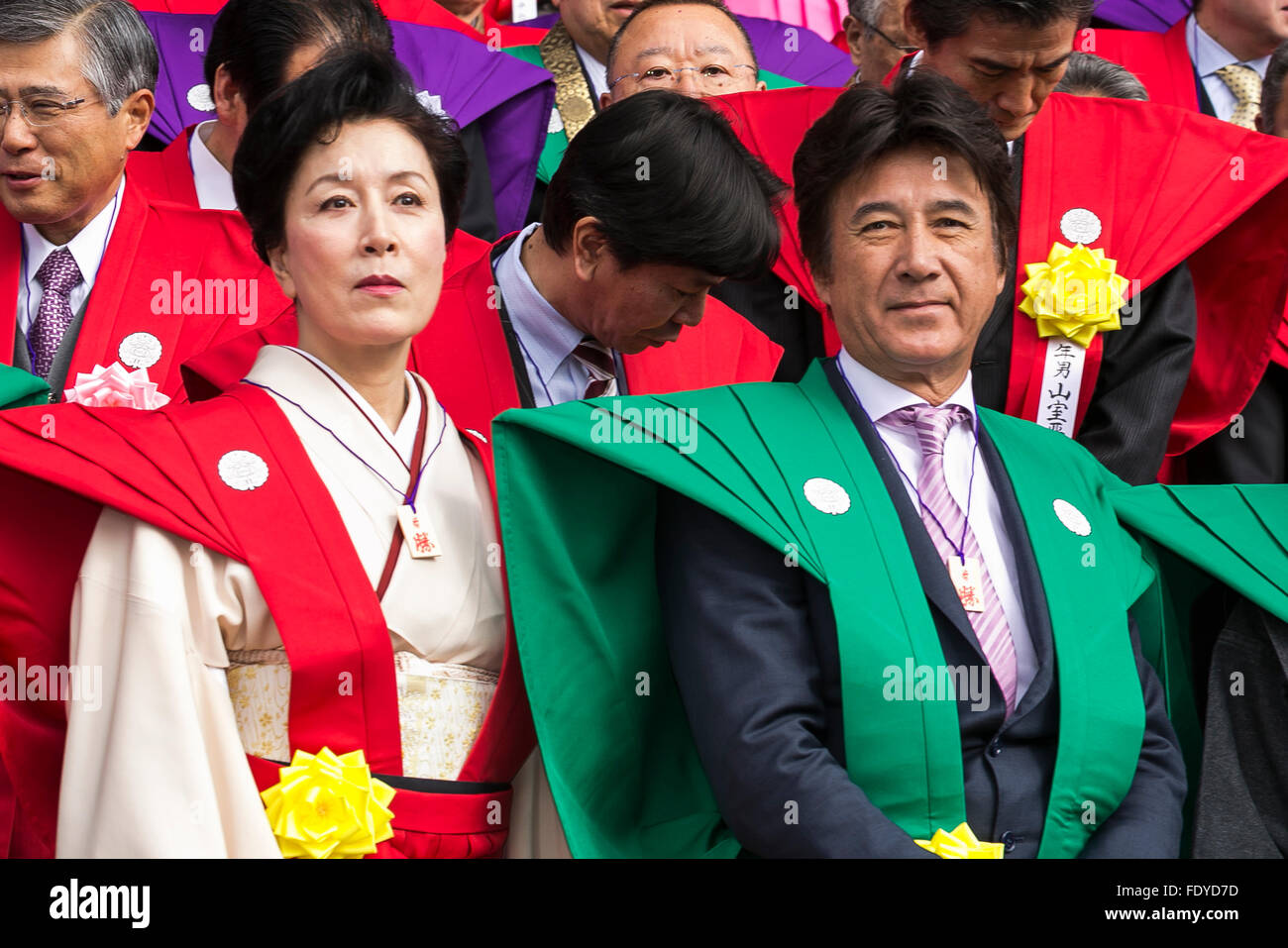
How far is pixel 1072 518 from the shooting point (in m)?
2.81

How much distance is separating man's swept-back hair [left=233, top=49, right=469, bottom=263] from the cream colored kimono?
26 cm

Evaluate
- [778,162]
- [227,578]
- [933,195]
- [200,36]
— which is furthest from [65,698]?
[200,36]

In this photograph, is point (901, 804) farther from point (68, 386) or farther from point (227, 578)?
point (68, 386)

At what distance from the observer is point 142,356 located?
3.40 meters

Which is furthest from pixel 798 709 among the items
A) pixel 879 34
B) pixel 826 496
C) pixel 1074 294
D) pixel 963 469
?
pixel 879 34

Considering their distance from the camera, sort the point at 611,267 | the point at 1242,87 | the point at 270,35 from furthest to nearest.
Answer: the point at 1242,87
the point at 270,35
the point at 611,267

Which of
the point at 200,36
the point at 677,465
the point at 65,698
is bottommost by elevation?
the point at 65,698

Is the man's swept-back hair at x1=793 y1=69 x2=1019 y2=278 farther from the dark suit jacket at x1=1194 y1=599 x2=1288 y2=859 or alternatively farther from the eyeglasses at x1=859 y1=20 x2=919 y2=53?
the eyeglasses at x1=859 y1=20 x2=919 y2=53

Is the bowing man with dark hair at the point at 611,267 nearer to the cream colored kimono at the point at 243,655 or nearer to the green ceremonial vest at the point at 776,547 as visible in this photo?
the green ceremonial vest at the point at 776,547

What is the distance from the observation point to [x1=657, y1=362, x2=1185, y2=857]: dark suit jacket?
8.07 ft

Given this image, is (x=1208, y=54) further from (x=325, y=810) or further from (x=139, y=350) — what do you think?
(x=325, y=810)

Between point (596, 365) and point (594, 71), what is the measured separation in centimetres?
176

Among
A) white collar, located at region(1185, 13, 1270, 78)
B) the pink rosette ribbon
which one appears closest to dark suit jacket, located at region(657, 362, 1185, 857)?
the pink rosette ribbon

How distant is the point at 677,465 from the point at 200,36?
103 inches
